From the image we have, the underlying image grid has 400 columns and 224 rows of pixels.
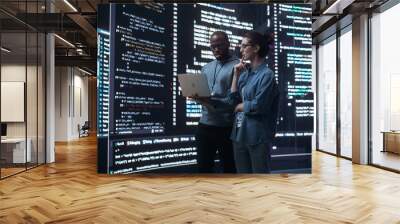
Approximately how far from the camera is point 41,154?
8.50m

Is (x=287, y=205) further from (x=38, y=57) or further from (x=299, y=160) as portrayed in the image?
(x=38, y=57)

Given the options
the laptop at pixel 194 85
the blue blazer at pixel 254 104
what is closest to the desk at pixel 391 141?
the blue blazer at pixel 254 104

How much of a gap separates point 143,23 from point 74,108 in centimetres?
1218

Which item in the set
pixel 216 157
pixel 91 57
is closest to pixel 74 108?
pixel 91 57

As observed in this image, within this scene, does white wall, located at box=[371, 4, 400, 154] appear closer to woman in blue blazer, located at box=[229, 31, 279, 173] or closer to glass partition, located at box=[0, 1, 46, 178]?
woman in blue blazer, located at box=[229, 31, 279, 173]

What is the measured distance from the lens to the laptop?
6387 millimetres

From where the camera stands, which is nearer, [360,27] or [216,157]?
[216,157]

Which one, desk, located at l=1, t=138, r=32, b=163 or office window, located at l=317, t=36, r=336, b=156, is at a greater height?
office window, located at l=317, t=36, r=336, b=156

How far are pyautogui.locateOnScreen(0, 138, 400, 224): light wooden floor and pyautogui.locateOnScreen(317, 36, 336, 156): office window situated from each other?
3.45m

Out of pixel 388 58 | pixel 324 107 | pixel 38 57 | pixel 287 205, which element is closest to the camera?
pixel 287 205

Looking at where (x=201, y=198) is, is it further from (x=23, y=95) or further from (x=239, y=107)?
(x=23, y=95)

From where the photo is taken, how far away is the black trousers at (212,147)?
640 centimetres

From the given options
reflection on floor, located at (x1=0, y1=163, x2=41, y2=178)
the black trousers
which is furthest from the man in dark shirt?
reflection on floor, located at (x1=0, y1=163, x2=41, y2=178)

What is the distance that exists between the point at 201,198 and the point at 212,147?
5.20ft
